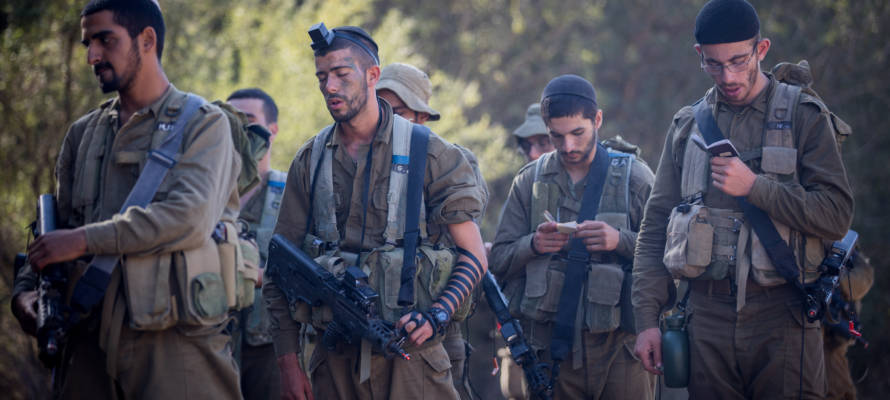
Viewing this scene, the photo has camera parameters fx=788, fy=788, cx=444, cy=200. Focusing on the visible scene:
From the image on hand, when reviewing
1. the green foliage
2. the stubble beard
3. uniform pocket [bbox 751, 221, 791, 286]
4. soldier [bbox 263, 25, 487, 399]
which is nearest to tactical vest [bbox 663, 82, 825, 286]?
uniform pocket [bbox 751, 221, 791, 286]

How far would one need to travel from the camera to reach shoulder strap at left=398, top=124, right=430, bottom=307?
11.9ft

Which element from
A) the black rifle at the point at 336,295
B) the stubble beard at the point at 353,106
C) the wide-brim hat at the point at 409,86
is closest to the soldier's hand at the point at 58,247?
the black rifle at the point at 336,295

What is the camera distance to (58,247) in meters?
3.22

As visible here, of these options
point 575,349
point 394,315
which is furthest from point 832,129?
point 394,315

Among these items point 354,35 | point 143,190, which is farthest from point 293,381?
point 354,35

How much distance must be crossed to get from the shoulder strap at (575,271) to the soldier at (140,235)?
190 cm

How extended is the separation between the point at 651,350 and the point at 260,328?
8.76ft

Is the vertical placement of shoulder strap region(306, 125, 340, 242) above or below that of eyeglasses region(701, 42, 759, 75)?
below

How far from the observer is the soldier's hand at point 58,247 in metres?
3.22

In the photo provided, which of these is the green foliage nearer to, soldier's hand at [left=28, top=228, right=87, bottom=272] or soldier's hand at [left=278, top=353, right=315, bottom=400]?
soldier's hand at [left=28, top=228, right=87, bottom=272]

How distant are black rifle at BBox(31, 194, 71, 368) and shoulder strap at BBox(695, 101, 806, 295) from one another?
3003 millimetres

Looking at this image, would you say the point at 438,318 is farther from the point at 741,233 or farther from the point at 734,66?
the point at 734,66

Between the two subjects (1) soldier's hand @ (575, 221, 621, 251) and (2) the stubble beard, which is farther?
(1) soldier's hand @ (575, 221, 621, 251)

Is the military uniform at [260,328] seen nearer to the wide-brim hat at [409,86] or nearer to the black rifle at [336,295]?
the wide-brim hat at [409,86]
